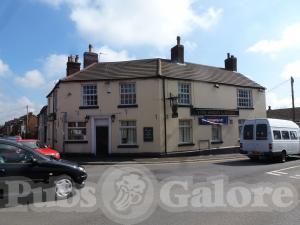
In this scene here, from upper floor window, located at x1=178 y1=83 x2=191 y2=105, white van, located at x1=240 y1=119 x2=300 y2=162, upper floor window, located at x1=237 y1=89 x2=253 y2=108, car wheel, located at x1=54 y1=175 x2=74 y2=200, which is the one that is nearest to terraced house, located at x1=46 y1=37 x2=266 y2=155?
upper floor window, located at x1=178 y1=83 x2=191 y2=105

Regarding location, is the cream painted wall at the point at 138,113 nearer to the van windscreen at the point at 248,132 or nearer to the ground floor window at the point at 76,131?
the ground floor window at the point at 76,131

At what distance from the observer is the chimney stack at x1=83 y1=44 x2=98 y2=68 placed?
2905 cm

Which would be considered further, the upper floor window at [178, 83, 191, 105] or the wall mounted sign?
the upper floor window at [178, 83, 191, 105]

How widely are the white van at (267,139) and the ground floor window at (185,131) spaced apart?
5731 millimetres

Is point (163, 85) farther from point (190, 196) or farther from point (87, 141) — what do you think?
point (190, 196)

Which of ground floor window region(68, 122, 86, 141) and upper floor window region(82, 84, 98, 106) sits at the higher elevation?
upper floor window region(82, 84, 98, 106)

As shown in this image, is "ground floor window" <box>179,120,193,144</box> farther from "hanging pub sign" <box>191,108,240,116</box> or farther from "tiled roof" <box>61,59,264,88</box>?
"tiled roof" <box>61,59,264,88</box>

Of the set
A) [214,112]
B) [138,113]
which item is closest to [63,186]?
[138,113]

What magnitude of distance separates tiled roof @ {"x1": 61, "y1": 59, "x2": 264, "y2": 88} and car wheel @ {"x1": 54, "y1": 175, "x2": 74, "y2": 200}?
53.1 feet

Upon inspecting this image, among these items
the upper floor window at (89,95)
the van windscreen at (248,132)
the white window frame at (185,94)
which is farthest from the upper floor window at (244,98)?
the upper floor window at (89,95)

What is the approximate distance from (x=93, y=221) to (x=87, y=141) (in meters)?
18.2

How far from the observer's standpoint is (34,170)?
895 centimetres

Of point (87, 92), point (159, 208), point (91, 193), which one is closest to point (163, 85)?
point (87, 92)

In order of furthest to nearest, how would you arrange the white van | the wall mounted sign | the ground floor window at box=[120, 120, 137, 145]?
the ground floor window at box=[120, 120, 137, 145], the wall mounted sign, the white van
